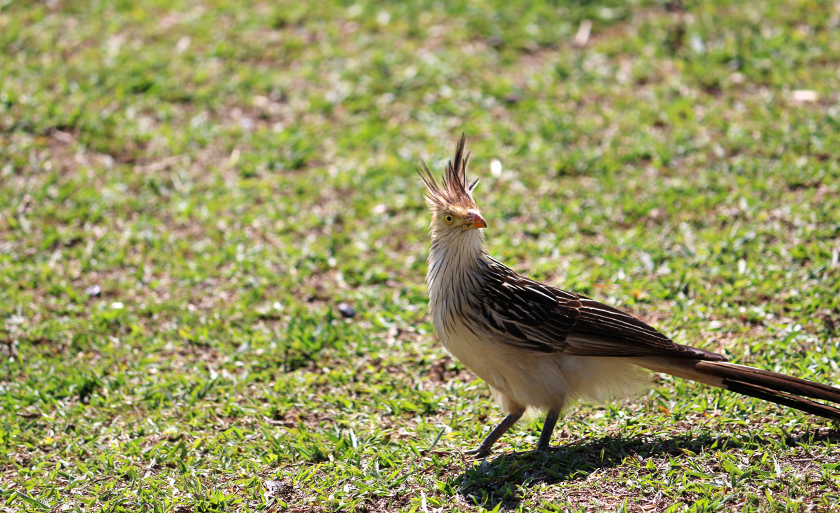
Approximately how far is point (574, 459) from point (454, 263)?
1278mm

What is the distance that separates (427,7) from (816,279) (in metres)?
6.04

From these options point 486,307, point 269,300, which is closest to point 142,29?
point 269,300

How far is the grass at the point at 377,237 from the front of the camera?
455 centimetres

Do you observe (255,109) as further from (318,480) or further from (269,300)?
(318,480)

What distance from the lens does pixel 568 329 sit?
4598 millimetres

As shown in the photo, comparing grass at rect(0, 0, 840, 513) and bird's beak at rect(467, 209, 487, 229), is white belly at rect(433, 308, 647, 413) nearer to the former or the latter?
grass at rect(0, 0, 840, 513)

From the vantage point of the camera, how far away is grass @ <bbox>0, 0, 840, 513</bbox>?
14.9 feet

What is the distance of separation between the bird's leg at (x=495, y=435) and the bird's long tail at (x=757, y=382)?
30.7 inches

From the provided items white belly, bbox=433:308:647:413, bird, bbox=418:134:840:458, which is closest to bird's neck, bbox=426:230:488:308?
bird, bbox=418:134:840:458

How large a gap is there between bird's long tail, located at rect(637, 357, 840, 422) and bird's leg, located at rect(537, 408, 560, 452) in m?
0.56

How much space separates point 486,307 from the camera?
15.3ft

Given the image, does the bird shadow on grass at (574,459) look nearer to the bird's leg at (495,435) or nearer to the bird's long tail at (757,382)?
the bird's leg at (495,435)

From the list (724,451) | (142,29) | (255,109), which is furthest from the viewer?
(142,29)

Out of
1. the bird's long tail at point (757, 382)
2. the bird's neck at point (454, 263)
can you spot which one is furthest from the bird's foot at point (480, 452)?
the bird's long tail at point (757, 382)
